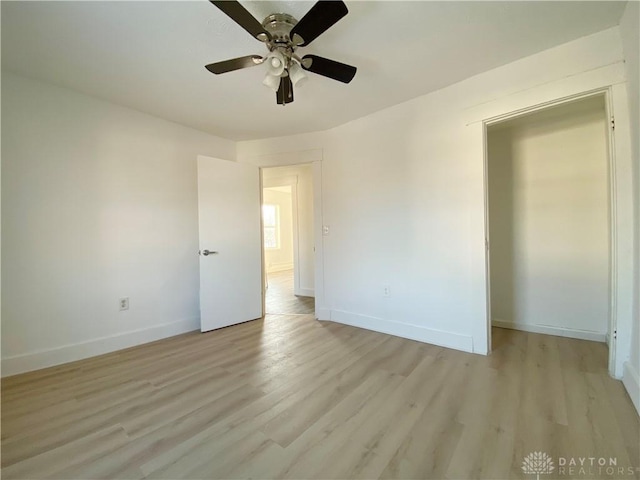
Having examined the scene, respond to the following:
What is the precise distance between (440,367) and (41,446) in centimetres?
249

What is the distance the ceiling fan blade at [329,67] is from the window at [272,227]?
20.4 ft

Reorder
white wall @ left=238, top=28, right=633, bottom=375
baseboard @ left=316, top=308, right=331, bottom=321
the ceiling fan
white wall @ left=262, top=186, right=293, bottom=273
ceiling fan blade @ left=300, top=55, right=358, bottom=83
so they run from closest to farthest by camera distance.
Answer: the ceiling fan, ceiling fan blade @ left=300, top=55, right=358, bottom=83, white wall @ left=238, top=28, right=633, bottom=375, baseboard @ left=316, top=308, right=331, bottom=321, white wall @ left=262, top=186, right=293, bottom=273

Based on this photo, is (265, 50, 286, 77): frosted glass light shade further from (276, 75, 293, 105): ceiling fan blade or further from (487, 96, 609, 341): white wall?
(487, 96, 609, 341): white wall

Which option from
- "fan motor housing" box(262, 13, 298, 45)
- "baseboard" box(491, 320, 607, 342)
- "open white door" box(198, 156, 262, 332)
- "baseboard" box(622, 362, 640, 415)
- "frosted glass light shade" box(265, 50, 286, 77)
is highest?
"fan motor housing" box(262, 13, 298, 45)

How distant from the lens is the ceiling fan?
125cm

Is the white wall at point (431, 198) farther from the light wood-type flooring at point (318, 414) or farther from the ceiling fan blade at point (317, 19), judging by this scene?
the ceiling fan blade at point (317, 19)

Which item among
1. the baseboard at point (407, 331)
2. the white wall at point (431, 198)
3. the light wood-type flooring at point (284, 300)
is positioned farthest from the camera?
the light wood-type flooring at point (284, 300)

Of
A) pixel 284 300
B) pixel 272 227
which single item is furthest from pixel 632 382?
pixel 272 227

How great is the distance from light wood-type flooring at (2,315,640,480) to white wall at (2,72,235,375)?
37 centimetres

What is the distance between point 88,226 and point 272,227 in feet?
18.3

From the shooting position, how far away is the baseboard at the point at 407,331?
2369 mm

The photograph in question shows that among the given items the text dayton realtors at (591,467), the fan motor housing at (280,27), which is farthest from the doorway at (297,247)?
the text dayton realtors at (591,467)

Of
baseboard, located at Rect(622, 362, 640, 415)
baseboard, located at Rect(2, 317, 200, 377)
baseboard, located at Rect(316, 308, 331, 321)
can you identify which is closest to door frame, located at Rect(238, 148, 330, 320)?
baseboard, located at Rect(316, 308, 331, 321)

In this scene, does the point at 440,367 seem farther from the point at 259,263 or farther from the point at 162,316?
the point at 162,316
